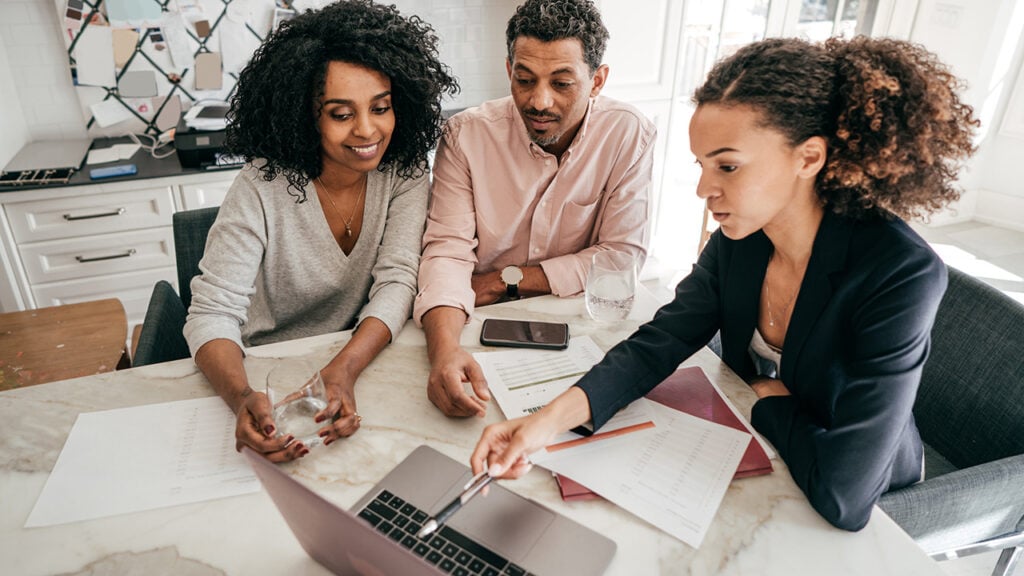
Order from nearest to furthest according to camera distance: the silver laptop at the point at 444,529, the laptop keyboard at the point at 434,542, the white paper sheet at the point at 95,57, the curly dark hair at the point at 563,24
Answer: the silver laptop at the point at 444,529 → the laptop keyboard at the point at 434,542 → the curly dark hair at the point at 563,24 → the white paper sheet at the point at 95,57

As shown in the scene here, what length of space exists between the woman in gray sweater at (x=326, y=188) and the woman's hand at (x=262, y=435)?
24cm

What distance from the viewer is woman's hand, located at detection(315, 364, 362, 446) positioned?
1081mm

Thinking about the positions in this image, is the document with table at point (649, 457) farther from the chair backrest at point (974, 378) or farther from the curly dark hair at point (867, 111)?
the chair backrest at point (974, 378)

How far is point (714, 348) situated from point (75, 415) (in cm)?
139

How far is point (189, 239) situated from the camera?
170 centimetres

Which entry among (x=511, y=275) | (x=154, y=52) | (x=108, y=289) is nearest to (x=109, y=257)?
(x=108, y=289)

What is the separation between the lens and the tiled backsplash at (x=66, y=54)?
2.72 meters

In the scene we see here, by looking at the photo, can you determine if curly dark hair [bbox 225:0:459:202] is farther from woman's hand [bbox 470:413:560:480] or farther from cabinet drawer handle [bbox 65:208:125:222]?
cabinet drawer handle [bbox 65:208:125:222]

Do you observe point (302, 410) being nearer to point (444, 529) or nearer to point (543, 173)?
point (444, 529)

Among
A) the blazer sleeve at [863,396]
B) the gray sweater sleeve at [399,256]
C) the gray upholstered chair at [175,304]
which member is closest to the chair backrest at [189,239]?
the gray upholstered chair at [175,304]

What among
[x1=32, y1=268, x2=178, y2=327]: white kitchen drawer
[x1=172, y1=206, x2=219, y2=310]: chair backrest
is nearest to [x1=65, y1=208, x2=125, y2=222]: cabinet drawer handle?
[x1=32, y1=268, x2=178, y2=327]: white kitchen drawer

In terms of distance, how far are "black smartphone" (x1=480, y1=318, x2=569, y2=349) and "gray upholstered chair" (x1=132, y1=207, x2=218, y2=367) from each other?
2.36 feet

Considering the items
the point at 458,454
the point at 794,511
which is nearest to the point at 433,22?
the point at 458,454

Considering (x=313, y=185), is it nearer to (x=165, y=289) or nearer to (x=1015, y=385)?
(x=165, y=289)
